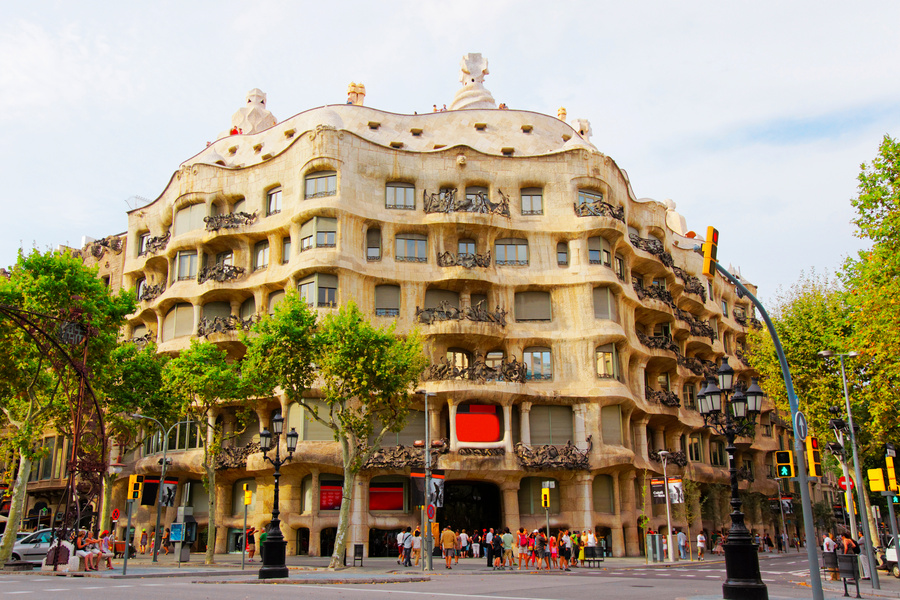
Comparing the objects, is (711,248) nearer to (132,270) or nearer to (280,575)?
(280,575)

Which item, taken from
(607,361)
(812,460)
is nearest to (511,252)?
(607,361)

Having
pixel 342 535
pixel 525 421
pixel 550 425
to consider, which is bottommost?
pixel 342 535

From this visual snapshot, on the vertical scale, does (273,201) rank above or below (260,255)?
above

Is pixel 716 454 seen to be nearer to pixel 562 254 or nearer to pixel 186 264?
pixel 562 254

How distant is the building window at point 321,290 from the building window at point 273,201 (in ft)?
21.3

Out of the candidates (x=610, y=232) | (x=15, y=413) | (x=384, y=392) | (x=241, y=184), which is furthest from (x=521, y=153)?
(x=15, y=413)

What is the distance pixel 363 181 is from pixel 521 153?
11568mm

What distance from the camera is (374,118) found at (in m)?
51.0

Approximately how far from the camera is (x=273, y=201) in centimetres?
4659

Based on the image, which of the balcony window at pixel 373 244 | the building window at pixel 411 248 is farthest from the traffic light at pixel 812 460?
the balcony window at pixel 373 244

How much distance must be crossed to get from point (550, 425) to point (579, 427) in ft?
5.32

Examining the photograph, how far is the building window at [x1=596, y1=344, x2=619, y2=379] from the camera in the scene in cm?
4400

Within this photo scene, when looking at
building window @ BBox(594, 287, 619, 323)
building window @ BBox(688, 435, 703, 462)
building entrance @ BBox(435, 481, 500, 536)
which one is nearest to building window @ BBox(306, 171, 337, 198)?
building window @ BBox(594, 287, 619, 323)

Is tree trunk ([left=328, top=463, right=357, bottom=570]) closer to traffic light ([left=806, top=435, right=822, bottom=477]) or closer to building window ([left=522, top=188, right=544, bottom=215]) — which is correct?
traffic light ([left=806, top=435, right=822, bottom=477])
